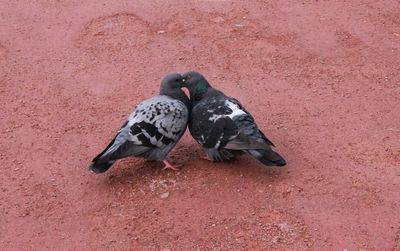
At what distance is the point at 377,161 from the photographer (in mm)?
5109

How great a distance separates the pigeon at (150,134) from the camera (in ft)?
15.7

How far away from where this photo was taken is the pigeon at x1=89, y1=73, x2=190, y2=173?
4.79m

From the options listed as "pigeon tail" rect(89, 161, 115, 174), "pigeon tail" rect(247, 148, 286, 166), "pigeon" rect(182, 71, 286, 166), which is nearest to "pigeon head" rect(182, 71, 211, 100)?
"pigeon" rect(182, 71, 286, 166)

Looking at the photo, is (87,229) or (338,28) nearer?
(87,229)

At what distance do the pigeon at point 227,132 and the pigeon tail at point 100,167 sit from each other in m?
0.82

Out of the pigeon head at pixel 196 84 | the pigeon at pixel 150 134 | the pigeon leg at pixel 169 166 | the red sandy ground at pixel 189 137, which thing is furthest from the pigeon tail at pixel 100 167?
the pigeon head at pixel 196 84

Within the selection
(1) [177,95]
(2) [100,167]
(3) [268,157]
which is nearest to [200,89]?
(1) [177,95]

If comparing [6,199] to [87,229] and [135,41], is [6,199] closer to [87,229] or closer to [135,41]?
[87,229]

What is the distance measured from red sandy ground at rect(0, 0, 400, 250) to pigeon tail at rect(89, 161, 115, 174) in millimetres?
215

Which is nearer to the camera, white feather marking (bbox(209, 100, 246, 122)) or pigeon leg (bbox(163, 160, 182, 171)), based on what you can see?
white feather marking (bbox(209, 100, 246, 122))

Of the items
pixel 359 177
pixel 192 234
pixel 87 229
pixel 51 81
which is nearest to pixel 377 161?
pixel 359 177

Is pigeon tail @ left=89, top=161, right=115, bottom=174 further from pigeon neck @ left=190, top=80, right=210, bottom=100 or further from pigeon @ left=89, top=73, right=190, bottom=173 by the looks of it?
pigeon neck @ left=190, top=80, right=210, bottom=100

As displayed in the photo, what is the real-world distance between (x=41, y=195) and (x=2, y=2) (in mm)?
4043

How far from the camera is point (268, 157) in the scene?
4.71 metres
